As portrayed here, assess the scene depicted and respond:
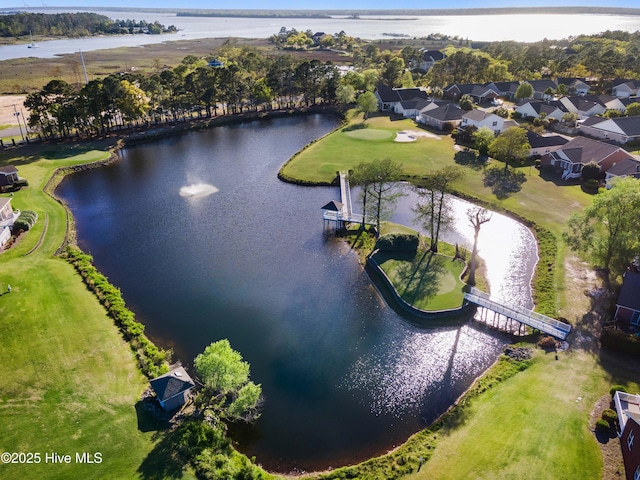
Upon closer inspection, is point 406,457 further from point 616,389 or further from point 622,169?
point 622,169

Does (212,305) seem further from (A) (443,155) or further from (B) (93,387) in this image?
(A) (443,155)

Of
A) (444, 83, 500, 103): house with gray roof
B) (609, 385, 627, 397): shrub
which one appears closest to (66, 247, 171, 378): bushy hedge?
(609, 385, 627, 397): shrub

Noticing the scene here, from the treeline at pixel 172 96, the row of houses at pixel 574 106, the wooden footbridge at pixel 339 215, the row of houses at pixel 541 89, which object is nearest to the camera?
the wooden footbridge at pixel 339 215

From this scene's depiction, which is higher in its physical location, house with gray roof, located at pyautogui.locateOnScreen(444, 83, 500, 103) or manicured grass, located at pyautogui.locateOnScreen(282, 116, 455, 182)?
house with gray roof, located at pyautogui.locateOnScreen(444, 83, 500, 103)

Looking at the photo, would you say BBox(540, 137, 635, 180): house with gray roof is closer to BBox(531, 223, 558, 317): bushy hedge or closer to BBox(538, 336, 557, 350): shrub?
BBox(531, 223, 558, 317): bushy hedge

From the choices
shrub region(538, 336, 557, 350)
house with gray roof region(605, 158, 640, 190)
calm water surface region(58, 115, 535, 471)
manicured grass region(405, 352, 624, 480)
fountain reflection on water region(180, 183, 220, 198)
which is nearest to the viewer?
manicured grass region(405, 352, 624, 480)

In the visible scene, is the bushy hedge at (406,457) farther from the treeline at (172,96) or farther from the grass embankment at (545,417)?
the treeline at (172,96)

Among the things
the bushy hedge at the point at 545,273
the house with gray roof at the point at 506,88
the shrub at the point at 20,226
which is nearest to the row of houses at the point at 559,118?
the house with gray roof at the point at 506,88
